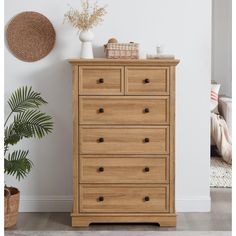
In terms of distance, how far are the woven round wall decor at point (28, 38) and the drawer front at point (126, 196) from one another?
4.00ft

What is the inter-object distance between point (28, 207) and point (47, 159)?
1.43 ft

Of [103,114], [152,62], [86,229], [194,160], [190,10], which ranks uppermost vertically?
[190,10]

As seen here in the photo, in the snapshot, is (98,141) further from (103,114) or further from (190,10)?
(190,10)

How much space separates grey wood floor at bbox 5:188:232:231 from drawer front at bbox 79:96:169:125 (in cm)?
80

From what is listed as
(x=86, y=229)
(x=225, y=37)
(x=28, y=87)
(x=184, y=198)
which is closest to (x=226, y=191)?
(x=184, y=198)

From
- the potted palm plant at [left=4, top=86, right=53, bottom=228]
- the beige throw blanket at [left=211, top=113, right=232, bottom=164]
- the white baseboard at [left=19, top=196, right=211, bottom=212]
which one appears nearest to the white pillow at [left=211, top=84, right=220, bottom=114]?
the beige throw blanket at [left=211, top=113, right=232, bottom=164]

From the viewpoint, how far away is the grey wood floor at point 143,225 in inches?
162

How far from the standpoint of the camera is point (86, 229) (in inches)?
161

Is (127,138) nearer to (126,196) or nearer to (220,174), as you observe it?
(126,196)

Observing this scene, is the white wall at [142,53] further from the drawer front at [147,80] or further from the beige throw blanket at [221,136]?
the beige throw blanket at [221,136]

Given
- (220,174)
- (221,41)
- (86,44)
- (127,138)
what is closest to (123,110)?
(127,138)

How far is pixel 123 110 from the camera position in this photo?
13.4 feet

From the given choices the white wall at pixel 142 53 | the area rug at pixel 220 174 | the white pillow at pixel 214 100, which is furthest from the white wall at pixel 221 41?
the white wall at pixel 142 53

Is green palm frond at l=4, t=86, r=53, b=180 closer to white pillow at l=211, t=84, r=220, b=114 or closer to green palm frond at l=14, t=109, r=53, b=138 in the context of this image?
green palm frond at l=14, t=109, r=53, b=138
